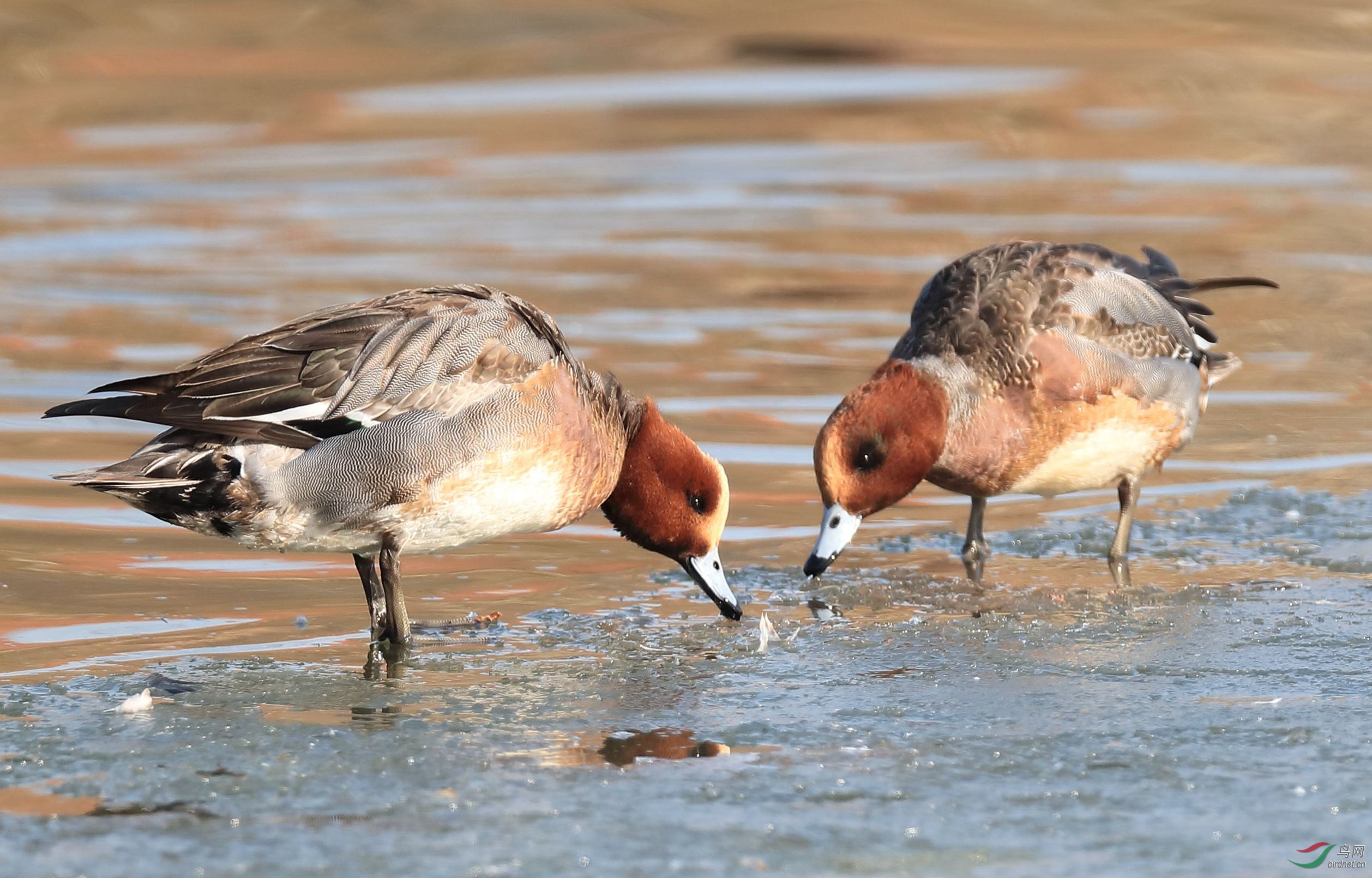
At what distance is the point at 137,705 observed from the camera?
4.25 meters

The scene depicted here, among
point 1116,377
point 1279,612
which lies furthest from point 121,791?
point 1116,377

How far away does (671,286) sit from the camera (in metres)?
11.2

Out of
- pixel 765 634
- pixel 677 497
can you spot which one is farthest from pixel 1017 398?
pixel 765 634

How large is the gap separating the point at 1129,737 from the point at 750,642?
1220 millimetres

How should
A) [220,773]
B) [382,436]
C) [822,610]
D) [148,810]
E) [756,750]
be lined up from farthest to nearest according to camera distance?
[822,610], [382,436], [756,750], [220,773], [148,810]

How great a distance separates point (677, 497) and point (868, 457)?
0.59 meters

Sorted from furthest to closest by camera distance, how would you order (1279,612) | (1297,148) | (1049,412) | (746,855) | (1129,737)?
(1297,148) < (1049,412) < (1279,612) < (1129,737) < (746,855)

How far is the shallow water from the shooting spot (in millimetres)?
3568

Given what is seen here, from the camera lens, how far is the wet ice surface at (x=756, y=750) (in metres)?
3.41

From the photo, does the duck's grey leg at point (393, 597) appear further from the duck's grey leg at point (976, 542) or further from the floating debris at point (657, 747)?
the duck's grey leg at point (976, 542)

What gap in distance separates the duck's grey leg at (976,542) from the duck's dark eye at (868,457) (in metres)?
0.65

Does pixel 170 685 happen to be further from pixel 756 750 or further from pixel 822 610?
pixel 822 610

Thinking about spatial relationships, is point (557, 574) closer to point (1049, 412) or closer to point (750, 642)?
point (750, 642)

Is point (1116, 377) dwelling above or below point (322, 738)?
above
